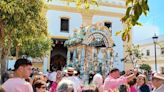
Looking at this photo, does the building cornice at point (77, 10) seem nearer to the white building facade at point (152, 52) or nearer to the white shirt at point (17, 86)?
the white building facade at point (152, 52)

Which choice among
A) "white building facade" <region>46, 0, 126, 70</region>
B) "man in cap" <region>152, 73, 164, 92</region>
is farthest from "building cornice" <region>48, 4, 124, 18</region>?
"man in cap" <region>152, 73, 164, 92</region>

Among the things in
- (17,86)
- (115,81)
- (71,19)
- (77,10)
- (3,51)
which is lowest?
(115,81)

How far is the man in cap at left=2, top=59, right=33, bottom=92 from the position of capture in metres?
4.82

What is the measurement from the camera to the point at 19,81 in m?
4.86

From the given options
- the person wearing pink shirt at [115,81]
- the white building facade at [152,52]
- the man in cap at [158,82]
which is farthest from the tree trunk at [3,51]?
the white building facade at [152,52]

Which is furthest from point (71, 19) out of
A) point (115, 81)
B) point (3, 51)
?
point (115, 81)

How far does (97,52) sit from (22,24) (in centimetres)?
1224

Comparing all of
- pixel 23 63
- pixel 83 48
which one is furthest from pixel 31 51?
pixel 23 63

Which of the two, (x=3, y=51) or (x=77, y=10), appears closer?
(x=3, y=51)

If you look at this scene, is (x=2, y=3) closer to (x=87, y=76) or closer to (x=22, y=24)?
(x=22, y=24)

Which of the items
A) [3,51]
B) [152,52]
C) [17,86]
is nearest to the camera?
[17,86]

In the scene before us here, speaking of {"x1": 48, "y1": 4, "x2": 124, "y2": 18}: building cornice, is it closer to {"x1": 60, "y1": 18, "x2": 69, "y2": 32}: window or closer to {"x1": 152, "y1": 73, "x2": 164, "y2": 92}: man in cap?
{"x1": 60, "y1": 18, "x2": 69, "y2": 32}: window

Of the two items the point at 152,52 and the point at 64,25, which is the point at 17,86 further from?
the point at 152,52

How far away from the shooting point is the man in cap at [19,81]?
190 inches
